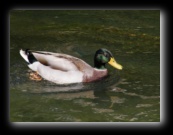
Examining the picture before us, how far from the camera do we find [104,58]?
1238 cm

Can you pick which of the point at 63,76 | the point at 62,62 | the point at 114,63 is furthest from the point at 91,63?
the point at 63,76

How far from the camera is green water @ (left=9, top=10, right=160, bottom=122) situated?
36.1 feet

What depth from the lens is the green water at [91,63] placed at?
11008 mm

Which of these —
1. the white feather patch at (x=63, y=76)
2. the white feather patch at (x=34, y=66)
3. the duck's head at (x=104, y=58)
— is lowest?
the white feather patch at (x=63, y=76)

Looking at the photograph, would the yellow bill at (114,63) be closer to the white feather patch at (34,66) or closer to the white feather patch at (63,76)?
the white feather patch at (63,76)

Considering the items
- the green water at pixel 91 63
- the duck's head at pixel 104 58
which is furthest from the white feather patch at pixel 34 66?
the duck's head at pixel 104 58

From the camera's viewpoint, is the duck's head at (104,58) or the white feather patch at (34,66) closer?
the duck's head at (104,58)

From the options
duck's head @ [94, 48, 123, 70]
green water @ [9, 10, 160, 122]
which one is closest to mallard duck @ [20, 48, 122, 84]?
duck's head @ [94, 48, 123, 70]

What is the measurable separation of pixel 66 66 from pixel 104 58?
74 centimetres

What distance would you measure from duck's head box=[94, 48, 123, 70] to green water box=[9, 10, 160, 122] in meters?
0.22

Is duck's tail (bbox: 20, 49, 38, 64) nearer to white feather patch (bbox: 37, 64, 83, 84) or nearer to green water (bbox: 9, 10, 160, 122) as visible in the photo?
green water (bbox: 9, 10, 160, 122)

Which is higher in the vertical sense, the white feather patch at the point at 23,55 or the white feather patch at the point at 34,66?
the white feather patch at the point at 23,55

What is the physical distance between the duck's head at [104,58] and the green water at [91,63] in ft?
0.73
